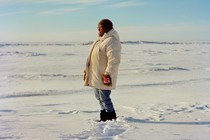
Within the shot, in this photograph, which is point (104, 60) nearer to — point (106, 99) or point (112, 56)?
point (112, 56)

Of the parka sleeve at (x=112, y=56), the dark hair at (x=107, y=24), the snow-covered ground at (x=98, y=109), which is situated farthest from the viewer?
the dark hair at (x=107, y=24)

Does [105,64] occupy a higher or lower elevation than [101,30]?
lower

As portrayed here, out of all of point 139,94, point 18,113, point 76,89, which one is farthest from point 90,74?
point 76,89

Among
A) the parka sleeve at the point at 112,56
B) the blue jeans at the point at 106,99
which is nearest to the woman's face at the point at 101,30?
the parka sleeve at the point at 112,56

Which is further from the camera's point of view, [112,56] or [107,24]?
[107,24]

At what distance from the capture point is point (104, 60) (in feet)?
15.2

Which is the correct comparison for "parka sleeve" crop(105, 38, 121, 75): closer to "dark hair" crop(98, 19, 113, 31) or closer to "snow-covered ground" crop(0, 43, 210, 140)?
"dark hair" crop(98, 19, 113, 31)

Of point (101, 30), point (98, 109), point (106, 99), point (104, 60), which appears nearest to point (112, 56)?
point (104, 60)

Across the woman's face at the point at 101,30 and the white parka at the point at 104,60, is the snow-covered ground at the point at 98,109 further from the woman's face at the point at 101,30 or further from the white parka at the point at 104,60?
the woman's face at the point at 101,30

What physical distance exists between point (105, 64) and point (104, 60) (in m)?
0.06

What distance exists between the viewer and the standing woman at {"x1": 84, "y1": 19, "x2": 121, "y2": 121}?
14.8 ft

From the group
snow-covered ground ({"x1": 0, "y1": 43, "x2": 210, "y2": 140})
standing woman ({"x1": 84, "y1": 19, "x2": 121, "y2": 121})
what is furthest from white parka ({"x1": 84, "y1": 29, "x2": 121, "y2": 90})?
snow-covered ground ({"x1": 0, "y1": 43, "x2": 210, "y2": 140})

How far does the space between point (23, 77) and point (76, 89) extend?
3441mm

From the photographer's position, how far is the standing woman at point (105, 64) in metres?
4.51
